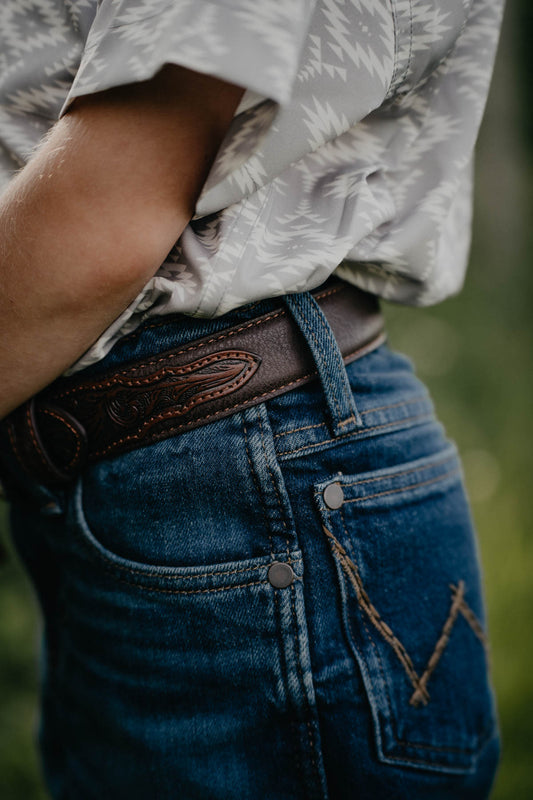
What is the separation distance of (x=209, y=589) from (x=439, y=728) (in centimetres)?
42

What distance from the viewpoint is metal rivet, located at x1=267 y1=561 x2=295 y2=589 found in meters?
0.81

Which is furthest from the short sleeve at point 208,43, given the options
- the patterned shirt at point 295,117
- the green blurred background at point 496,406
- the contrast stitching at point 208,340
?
the green blurred background at point 496,406

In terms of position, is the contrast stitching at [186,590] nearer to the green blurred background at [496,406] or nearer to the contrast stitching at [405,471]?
the contrast stitching at [405,471]

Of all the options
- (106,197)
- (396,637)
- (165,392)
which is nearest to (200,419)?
(165,392)

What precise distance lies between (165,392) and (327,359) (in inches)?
8.8

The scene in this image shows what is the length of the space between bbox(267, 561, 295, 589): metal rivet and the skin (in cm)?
39

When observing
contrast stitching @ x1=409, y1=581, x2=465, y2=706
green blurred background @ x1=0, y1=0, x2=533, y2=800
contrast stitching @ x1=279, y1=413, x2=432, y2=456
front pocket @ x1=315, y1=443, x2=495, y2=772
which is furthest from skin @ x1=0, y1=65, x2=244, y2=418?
green blurred background @ x1=0, y1=0, x2=533, y2=800

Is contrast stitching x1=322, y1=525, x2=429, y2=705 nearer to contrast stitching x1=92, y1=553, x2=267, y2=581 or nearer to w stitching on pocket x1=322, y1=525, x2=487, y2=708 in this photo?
w stitching on pocket x1=322, y1=525, x2=487, y2=708

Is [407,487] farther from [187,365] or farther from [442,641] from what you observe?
[187,365]

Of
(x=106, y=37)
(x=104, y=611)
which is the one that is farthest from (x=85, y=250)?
(x=104, y=611)

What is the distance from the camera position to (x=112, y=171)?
68cm

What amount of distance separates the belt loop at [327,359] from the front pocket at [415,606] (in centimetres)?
8

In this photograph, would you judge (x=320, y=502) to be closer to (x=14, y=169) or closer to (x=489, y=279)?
(x=14, y=169)

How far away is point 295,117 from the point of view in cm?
71
